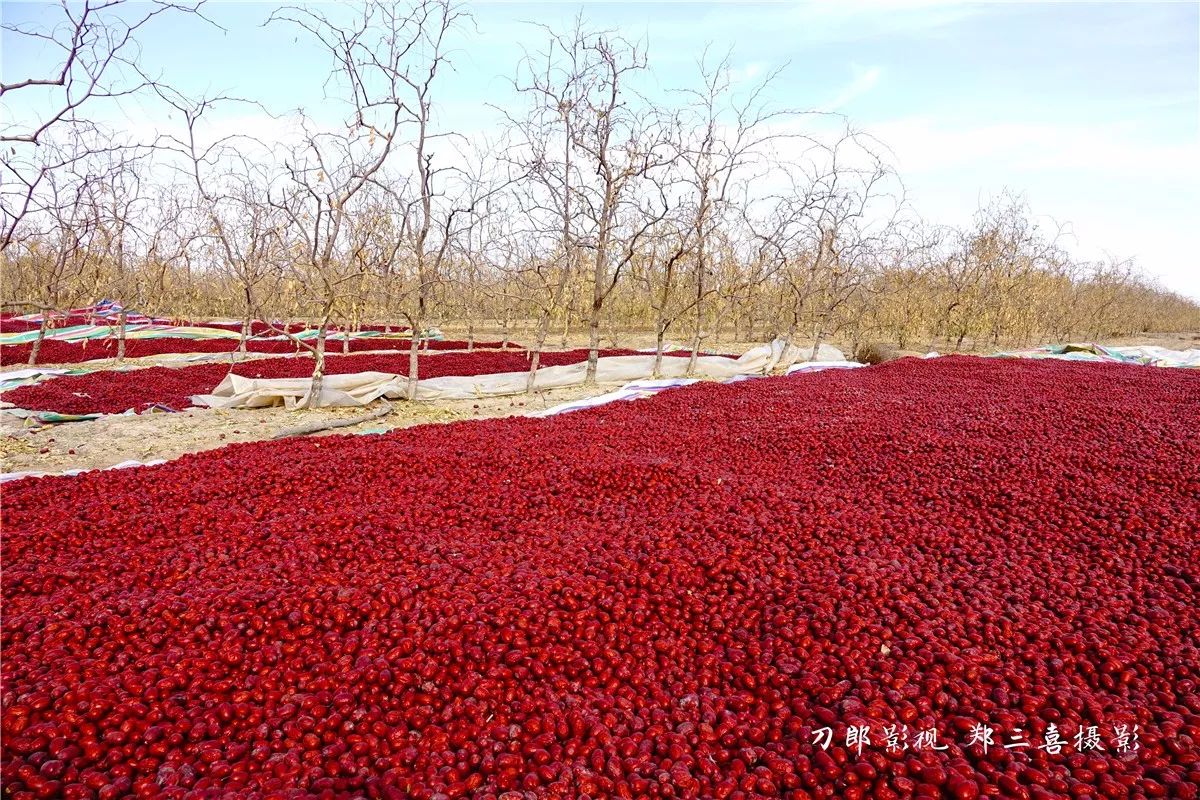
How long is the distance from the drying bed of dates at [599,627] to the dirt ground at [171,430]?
152 cm

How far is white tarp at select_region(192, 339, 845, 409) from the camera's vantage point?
25.2 ft

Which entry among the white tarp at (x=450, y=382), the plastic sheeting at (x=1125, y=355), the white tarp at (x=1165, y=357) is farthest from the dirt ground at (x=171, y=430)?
the white tarp at (x=1165, y=357)

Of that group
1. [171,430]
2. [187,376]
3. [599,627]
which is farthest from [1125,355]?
[187,376]

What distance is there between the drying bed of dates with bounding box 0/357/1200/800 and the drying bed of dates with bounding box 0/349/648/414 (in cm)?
386

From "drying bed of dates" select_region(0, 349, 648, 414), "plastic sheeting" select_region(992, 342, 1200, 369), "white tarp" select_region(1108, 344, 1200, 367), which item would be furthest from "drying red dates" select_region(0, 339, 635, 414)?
"white tarp" select_region(1108, 344, 1200, 367)

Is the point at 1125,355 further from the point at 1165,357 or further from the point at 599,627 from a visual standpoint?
the point at 599,627

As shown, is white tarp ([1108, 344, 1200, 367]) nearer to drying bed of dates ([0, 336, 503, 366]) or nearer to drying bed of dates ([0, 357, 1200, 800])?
drying bed of dates ([0, 357, 1200, 800])

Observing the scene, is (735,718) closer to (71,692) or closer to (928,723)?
(928,723)

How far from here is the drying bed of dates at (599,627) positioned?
1.80 metres

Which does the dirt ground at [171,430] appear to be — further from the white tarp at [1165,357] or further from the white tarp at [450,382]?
the white tarp at [1165,357]

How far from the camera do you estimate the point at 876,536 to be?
3.38 m

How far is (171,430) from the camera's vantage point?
6.32 metres

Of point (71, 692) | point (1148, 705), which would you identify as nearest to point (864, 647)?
point (1148, 705)

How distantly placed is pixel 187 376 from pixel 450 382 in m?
4.29
